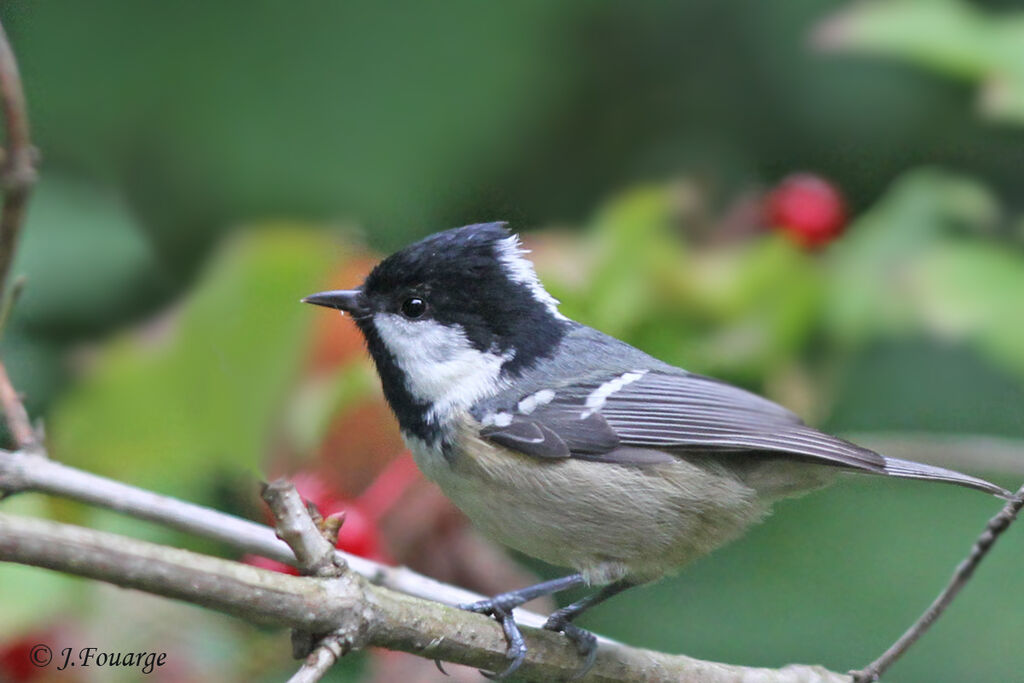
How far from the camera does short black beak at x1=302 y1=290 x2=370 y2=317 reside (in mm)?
2072

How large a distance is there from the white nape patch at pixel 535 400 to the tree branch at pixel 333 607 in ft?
1.40

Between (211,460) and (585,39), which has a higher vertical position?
(585,39)

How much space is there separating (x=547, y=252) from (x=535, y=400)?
0.62 m

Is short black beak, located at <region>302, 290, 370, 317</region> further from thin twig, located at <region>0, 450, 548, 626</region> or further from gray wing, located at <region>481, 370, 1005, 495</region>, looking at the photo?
thin twig, located at <region>0, 450, 548, 626</region>

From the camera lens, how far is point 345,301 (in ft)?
6.91

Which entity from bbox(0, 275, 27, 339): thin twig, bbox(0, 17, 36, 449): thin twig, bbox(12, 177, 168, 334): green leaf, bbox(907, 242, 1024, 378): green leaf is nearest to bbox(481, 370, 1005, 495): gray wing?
bbox(907, 242, 1024, 378): green leaf

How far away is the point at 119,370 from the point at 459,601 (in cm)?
76

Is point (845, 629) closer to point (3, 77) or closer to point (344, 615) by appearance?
point (344, 615)

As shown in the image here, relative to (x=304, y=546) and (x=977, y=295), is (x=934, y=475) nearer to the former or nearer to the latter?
(x=977, y=295)

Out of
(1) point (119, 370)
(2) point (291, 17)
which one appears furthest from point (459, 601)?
(2) point (291, 17)

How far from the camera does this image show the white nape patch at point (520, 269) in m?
2.11

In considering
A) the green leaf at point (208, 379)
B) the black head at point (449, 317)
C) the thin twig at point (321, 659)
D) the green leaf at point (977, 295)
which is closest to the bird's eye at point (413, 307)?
the black head at point (449, 317)

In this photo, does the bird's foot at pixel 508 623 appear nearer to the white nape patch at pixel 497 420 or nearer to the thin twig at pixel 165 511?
the thin twig at pixel 165 511

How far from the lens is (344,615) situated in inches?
55.4
